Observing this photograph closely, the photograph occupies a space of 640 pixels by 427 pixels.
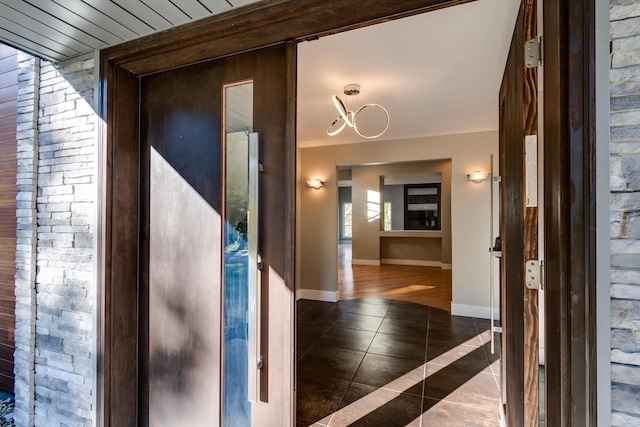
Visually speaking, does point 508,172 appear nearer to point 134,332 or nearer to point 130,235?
point 130,235

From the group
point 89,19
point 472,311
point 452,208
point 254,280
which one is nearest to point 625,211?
point 254,280

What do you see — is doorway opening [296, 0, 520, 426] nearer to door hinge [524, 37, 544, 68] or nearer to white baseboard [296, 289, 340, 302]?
white baseboard [296, 289, 340, 302]

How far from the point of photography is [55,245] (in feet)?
5.51

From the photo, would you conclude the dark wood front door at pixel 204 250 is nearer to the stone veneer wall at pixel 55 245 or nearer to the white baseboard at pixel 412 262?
the stone veneer wall at pixel 55 245

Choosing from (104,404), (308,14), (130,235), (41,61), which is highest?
(41,61)

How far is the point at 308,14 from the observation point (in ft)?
3.82

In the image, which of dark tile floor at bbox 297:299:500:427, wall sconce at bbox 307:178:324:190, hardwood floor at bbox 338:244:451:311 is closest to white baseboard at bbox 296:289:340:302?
hardwood floor at bbox 338:244:451:311

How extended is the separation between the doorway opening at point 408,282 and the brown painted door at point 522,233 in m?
0.66

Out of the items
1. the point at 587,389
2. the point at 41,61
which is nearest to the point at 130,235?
the point at 41,61

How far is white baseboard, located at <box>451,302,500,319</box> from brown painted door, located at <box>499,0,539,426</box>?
277 centimetres

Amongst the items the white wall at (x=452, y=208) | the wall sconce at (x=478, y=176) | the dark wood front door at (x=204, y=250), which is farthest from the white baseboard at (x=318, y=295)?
the dark wood front door at (x=204, y=250)

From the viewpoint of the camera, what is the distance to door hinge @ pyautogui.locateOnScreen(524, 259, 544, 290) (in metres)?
1.02

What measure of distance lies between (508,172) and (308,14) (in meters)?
1.24

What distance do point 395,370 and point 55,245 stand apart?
8.74ft
